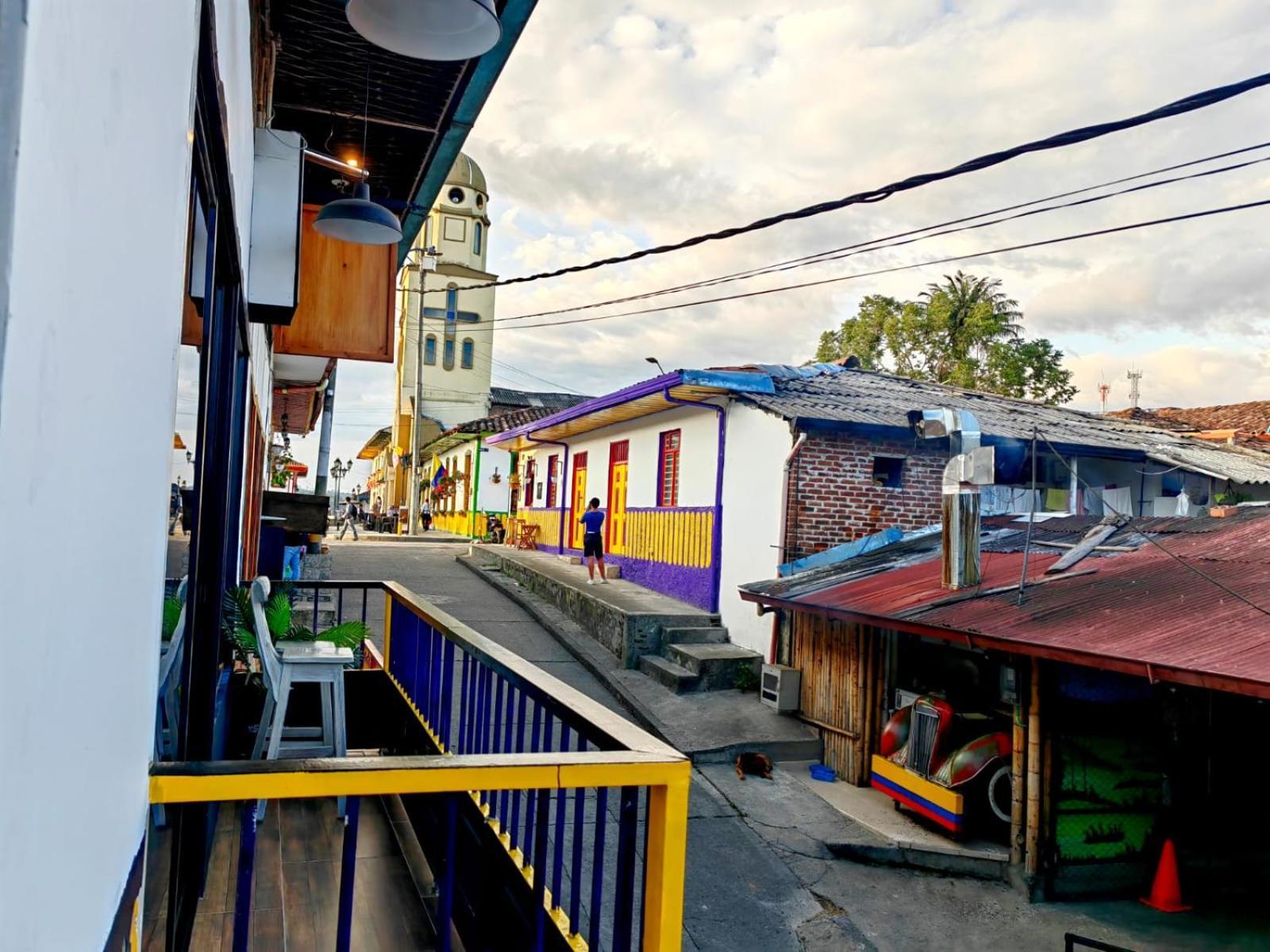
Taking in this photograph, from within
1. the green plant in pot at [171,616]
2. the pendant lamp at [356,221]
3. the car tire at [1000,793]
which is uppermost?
the pendant lamp at [356,221]

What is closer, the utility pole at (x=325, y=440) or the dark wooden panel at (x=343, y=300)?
the dark wooden panel at (x=343, y=300)

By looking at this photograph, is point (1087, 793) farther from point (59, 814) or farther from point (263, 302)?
point (59, 814)

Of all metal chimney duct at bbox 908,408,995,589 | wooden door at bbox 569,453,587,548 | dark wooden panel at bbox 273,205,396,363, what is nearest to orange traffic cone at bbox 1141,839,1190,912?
metal chimney duct at bbox 908,408,995,589

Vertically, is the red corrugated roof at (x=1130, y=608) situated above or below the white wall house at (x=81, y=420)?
below

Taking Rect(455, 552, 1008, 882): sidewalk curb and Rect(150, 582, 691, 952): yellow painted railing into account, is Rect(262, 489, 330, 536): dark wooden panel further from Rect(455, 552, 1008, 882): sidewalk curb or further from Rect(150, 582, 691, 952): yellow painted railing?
Rect(150, 582, 691, 952): yellow painted railing

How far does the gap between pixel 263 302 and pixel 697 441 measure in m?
8.89

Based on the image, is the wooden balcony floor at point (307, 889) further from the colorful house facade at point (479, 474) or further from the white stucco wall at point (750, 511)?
the colorful house facade at point (479, 474)

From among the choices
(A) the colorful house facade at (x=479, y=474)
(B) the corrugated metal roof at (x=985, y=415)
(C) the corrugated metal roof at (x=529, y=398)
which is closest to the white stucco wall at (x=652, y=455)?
(B) the corrugated metal roof at (x=985, y=415)

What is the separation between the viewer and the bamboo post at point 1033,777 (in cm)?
661

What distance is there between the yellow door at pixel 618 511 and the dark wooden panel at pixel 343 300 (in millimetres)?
8777

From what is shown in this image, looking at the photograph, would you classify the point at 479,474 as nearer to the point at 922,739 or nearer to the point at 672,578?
the point at 672,578

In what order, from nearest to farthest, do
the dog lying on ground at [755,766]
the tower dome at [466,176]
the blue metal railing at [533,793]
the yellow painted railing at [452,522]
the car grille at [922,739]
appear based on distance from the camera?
the blue metal railing at [533,793]
the car grille at [922,739]
the dog lying on ground at [755,766]
the yellow painted railing at [452,522]
the tower dome at [466,176]

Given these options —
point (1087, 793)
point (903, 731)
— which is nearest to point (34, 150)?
point (1087, 793)

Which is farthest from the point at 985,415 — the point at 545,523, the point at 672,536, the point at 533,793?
the point at 533,793
